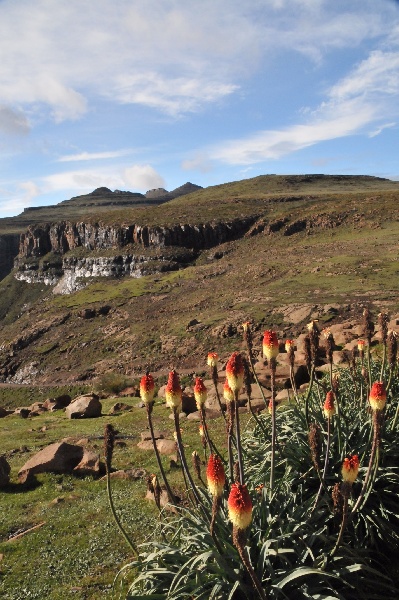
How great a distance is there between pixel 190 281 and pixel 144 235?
3392cm

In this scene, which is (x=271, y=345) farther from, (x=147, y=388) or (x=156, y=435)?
(x=156, y=435)

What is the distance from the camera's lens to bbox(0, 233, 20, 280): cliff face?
18612 centimetres

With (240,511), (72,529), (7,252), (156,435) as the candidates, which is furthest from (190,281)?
(7,252)

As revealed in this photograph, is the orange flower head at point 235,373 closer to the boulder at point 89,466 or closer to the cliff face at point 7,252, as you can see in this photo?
the boulder at point 89,466

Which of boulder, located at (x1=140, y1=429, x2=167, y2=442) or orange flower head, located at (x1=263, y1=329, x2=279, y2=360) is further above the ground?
orange flower head, located at (x1=263, y1=329, x2=279, y2=360)

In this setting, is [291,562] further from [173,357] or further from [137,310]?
[137,310]

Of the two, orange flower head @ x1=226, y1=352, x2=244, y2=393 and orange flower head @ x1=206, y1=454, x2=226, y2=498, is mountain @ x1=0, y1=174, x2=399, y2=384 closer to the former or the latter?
orange flower head @ x1=226, y1=352, x2=244, y2=393

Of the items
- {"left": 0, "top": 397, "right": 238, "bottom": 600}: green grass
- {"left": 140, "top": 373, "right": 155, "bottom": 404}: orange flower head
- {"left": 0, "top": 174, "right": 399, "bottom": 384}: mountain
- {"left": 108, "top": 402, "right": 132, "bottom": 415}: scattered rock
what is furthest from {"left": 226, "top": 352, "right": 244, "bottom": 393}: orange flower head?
{"left": 0, "top": 174, "right": 399, "bottom": 384}: mountain

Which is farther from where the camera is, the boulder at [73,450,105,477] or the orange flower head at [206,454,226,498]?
the boulder at [73,450,105,477]

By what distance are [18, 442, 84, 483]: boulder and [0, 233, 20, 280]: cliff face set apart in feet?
610

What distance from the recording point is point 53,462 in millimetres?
14039

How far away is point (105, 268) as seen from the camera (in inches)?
4247

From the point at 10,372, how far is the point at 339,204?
68.6 meters

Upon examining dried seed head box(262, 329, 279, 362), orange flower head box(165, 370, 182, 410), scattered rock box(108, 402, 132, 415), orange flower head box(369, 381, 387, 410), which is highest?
dried seed head box(262, 329, 279, 362)
